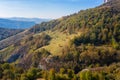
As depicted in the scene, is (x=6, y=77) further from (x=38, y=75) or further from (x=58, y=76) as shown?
(x=58, y=76)

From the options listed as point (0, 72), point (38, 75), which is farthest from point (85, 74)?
point (0, 72)

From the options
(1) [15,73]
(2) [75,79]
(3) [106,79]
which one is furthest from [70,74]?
(1) [15,73]

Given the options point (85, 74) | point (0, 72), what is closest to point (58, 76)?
point (85, 74)

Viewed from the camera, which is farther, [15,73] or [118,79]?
[15,73]

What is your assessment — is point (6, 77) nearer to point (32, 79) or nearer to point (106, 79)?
point (32, 79)

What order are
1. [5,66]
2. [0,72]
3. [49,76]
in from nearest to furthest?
[49,76] → [0,72] → [5,66]

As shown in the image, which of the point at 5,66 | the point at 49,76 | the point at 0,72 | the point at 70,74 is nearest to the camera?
the point at 49,76

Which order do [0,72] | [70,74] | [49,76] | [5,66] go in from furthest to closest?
1. [5,66]
2. [0,72]
3. [70,74]
4. [49,76]

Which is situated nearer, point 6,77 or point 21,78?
point 21,78
